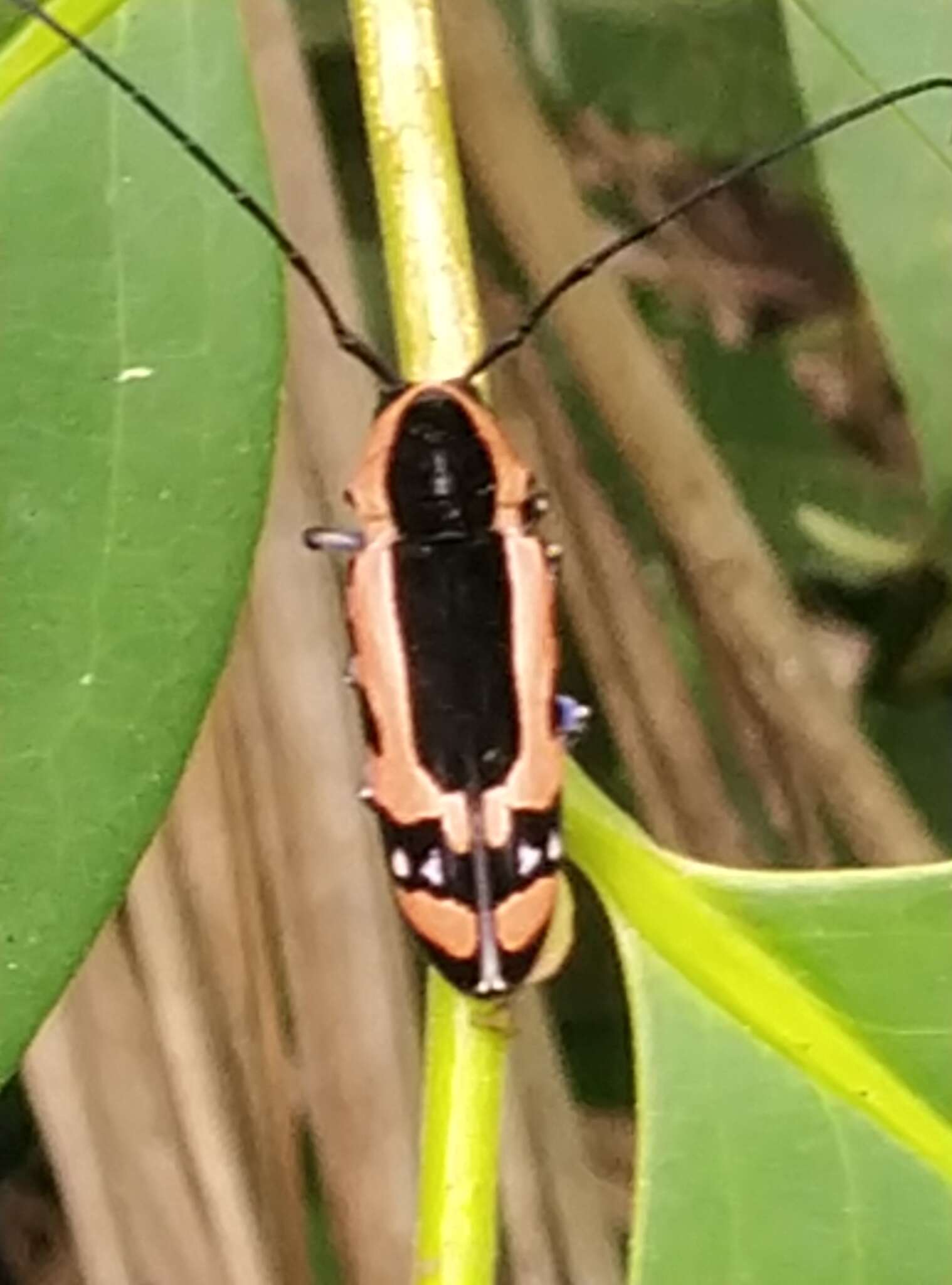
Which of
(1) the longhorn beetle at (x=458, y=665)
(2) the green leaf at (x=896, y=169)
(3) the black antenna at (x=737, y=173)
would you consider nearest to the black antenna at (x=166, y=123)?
(1) the longhorn beetle at (x=458, y=665)

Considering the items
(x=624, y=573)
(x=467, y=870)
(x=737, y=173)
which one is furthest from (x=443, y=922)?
(x=624, y=573)

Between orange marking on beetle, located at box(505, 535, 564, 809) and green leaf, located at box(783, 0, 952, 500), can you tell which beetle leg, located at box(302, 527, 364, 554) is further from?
green leaf, located at box(783, 0, 952, 500)

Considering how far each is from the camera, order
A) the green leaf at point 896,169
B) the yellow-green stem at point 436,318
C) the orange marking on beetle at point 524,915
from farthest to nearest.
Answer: the green leaf at point 896,169, the orange marking on beetle at point 524,915, the yellow-green stem at point 436,318

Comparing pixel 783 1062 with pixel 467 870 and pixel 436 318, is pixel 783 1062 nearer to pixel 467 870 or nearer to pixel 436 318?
pixel 467 870

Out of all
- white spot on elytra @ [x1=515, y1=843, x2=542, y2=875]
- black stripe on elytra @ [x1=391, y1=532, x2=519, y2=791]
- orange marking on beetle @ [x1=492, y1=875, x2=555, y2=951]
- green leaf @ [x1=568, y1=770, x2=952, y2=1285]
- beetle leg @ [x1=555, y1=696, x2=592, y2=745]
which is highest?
black stripe on elytra @ [x1=391, y1=532, x2=519, y2=791]

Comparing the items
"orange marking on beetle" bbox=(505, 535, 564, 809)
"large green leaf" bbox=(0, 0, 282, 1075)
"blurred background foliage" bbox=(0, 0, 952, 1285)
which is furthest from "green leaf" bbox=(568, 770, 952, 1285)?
"blurred background foliage" bbox=(0, 0, 952, 1285)

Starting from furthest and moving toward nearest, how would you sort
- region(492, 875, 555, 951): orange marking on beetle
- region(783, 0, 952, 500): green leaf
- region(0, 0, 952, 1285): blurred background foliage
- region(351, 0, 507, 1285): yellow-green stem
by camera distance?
region(0, 0, 952, 1285): blurred background foliage
region(783, 0, 952, 500): green leaf
region(492, 875, 555, 951): orange marking on beetle
region(351, 0, 507, 1285): yellow-green stem

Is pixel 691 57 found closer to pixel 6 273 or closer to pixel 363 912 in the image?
pixel 363 912

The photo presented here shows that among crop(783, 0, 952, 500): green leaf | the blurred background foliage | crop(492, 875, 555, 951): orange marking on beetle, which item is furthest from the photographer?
the blurred background foliage

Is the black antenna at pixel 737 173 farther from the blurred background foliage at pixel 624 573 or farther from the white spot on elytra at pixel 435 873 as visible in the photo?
the white spot on elytra at pixel 435 873
